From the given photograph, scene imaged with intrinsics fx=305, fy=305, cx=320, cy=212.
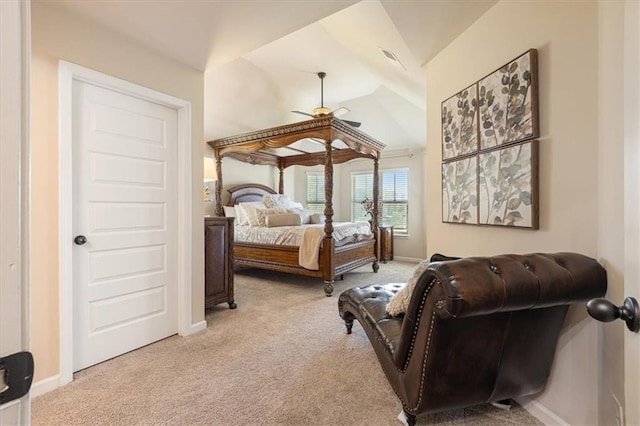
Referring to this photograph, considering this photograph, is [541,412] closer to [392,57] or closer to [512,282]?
[512,282]

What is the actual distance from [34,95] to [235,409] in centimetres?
220

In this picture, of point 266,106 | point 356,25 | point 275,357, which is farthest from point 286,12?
point 266,106

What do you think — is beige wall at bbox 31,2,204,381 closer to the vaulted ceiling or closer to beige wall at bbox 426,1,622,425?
the vaulted ceiling

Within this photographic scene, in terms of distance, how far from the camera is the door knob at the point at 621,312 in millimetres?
645

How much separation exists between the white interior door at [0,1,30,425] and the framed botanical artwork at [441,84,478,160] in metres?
2.20

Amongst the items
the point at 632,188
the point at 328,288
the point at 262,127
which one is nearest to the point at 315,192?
the point at 262,127

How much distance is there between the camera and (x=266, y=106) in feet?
19.3

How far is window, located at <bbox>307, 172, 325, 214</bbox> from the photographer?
7.59 metres

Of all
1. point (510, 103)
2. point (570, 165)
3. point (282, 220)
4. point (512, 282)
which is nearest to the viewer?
point (512, 282)

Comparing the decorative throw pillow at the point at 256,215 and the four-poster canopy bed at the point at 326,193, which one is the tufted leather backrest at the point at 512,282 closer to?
the four-poster canopy bed at the point at 326,193

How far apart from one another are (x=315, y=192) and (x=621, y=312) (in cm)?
706

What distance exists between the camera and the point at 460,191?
2.25 meters

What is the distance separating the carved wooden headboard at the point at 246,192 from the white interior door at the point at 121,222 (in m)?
3.27

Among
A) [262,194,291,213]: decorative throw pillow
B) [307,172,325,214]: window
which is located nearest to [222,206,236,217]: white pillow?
[262,194,291,213]: decorative throw pillow
